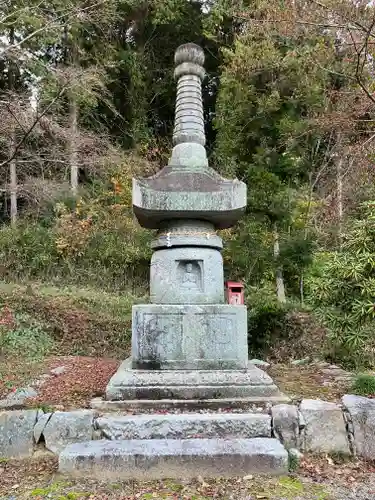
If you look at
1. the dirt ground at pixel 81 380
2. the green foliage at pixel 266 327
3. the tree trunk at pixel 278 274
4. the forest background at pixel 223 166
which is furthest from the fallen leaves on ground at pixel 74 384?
the tree trunk at pixel 278 274

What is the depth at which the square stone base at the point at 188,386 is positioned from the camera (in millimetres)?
4078

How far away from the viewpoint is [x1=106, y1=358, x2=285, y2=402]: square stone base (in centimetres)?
408

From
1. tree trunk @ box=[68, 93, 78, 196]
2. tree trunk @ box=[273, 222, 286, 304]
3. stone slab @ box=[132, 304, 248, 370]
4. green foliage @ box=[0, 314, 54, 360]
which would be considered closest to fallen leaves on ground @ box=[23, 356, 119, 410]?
stone slab @ box=[132, 304, 248, 370]

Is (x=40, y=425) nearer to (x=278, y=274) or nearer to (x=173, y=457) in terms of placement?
(x=173, y=457)

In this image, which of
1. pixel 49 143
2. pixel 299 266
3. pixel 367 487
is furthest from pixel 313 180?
pixel 367 487

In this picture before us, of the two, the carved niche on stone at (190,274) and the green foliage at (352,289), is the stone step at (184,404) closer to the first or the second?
the carved niche on stone at (190,274)

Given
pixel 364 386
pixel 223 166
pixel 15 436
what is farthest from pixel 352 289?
pixel 223 166

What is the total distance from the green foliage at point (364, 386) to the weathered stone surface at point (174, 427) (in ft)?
5.04

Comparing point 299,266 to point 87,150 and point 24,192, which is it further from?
point 24,192

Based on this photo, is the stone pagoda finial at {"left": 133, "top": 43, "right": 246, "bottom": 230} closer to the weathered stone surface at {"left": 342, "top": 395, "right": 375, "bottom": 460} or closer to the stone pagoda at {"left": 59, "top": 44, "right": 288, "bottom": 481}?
the stone pagoda at {"left": 59, "top": 44, "right": 288, "bottom": 481}

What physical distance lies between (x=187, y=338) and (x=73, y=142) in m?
5.46

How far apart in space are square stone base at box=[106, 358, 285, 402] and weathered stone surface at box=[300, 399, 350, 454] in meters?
0.35

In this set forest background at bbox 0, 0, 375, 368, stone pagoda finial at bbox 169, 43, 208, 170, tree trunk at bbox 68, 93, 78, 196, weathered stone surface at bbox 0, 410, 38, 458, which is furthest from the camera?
tree trunk at bbox 68, 93, 78, 196

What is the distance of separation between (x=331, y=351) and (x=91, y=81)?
6700 millimetres
